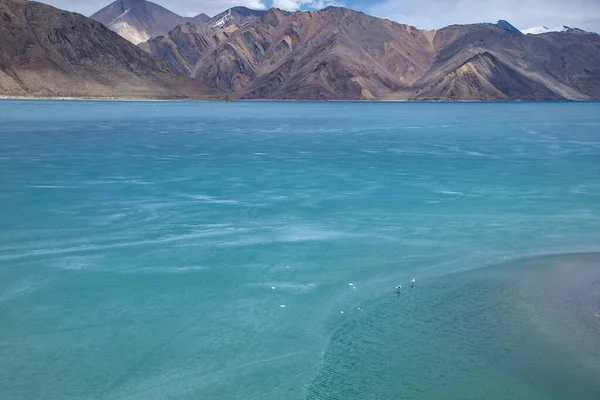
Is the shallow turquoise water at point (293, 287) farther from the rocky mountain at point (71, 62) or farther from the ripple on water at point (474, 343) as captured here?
the rocky mountain at point (71, 62)

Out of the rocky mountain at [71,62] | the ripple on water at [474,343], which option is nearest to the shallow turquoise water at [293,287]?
the ripple on water at [474,343]

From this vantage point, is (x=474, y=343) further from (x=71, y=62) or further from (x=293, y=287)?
(x=71, y=62)

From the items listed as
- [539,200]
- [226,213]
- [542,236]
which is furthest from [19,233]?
[539,200]

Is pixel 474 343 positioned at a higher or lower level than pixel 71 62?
lower

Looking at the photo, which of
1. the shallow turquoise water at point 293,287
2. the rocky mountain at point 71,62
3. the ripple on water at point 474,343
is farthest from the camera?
the rocky mountain at point 71,62

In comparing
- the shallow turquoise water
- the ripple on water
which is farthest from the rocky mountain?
the ripple on water

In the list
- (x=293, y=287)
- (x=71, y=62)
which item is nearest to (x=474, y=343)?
(x=293, y=287)
